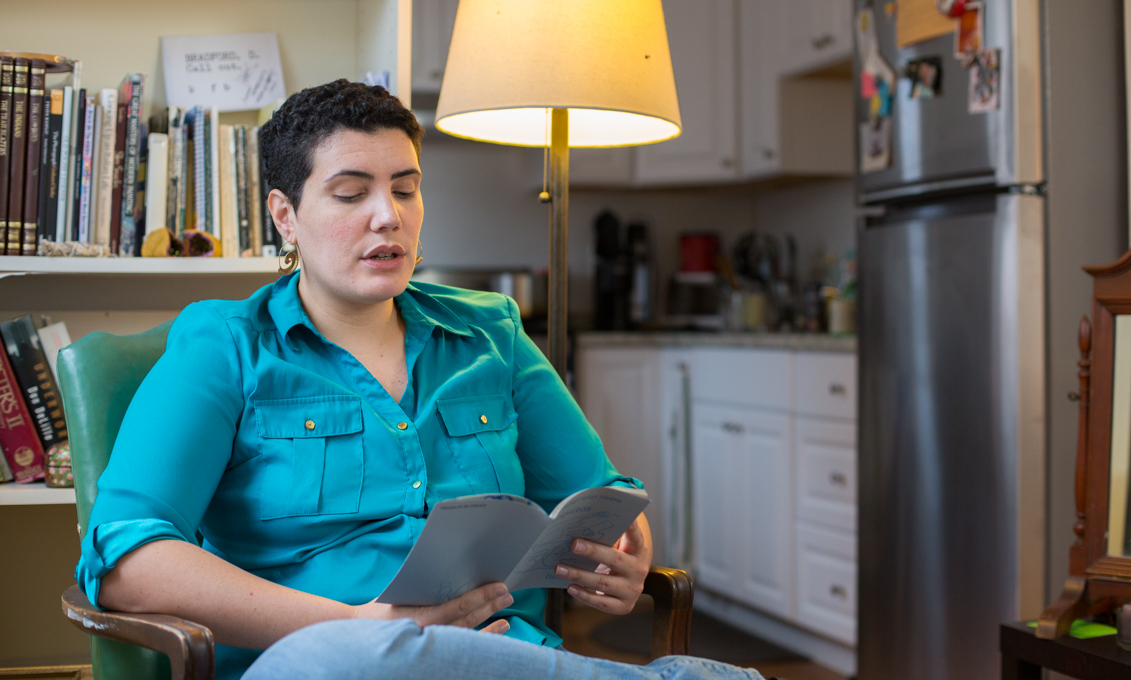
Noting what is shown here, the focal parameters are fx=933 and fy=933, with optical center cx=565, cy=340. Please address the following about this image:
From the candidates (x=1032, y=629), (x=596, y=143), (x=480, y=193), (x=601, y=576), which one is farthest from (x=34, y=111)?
(x=480, y=193)

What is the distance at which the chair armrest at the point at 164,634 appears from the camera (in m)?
0.85

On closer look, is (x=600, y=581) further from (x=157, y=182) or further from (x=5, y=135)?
(x=5, y=135)

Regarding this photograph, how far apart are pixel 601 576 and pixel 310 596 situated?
34cm

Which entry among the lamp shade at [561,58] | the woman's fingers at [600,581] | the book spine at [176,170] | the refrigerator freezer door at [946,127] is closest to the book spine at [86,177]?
the book spine at [176,170]

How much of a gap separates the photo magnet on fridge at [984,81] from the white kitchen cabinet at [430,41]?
190 cm

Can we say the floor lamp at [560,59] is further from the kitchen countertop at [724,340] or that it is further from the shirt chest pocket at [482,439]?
the kitchen countertop at [724,340]

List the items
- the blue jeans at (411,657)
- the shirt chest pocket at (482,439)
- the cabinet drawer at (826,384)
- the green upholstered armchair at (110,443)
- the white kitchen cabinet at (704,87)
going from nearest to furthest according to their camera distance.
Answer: the blue jeans at (411,657) → the green upholstered armchair at (110,443) → the shirt chest pocket at (482,439) → the cabinet drawer at (826,384) → the white kitchen cabinet at (704,87)

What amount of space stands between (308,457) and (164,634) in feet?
0.88

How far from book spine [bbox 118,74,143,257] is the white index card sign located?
0.18m

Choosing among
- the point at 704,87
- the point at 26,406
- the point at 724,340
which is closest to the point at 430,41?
the point at 704,87

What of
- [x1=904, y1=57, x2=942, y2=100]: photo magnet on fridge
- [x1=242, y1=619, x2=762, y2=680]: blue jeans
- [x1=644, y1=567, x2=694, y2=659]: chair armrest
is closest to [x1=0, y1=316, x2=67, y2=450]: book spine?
[x1=242, y1=619, x2=762, y2=680]: blue jeans

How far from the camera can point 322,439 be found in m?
1.10

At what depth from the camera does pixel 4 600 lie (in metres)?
1.66

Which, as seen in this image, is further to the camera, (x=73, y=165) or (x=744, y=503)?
(x=744, y=503)
